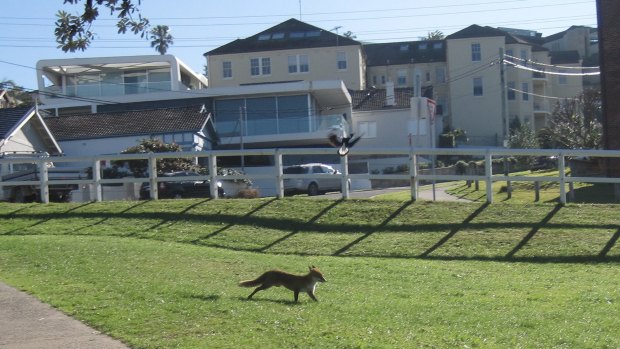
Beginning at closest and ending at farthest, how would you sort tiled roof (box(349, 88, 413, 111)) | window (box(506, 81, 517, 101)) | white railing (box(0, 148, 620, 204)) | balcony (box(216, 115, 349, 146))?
white railing (box(0, 148, 620, 204)) < balcony (box(216, 115, 349, 146)) < tiled roof (box(349, 88, 413, 111)) < window (box(506, 81, 517, 101))

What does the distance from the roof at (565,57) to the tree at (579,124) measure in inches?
969

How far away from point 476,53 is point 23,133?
142 ft

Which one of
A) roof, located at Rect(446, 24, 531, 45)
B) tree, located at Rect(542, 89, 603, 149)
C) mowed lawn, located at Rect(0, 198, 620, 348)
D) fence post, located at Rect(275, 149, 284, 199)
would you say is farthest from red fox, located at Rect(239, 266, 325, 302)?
roof, located at Rect(446, 24, 531, 45)

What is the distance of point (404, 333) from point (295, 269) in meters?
4.23

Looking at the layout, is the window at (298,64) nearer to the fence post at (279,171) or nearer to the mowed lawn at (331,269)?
the mowed lawn at (331,269)

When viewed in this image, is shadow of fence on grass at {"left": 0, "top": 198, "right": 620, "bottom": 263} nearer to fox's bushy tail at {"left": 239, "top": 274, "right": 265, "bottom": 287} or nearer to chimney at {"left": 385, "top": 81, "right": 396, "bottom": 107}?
fox's bushy tail at {"left": 239, "top": 274, "right": 265, "bottom": 287}

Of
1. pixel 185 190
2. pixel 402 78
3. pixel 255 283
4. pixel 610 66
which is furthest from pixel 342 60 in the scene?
pixel 255 283

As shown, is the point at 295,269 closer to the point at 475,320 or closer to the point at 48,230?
the point at 475,320

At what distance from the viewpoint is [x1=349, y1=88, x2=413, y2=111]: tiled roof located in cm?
5538

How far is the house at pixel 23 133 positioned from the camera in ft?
107

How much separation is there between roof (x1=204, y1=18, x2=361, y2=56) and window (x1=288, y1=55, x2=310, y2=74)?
0.84 m

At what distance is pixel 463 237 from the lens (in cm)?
1495

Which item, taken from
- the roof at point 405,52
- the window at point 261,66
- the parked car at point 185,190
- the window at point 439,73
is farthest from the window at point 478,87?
the parked car at point 185,190

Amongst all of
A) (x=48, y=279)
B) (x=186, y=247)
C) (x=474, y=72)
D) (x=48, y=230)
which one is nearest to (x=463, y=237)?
(x=186, y=247)
